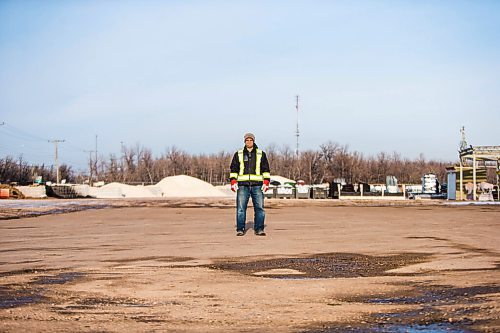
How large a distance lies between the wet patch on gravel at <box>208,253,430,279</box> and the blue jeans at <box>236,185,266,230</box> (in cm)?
321

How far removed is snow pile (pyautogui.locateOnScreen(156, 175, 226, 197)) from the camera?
242ft

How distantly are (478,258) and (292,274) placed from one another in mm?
2476

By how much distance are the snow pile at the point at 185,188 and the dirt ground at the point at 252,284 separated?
6368 cm

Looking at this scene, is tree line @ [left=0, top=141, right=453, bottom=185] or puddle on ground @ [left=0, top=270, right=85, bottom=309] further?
tree line @ [left=0, top=141, right=453, bottom=185]

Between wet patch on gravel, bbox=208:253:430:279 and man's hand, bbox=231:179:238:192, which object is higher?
man's hand, bbox=231:179:238:192

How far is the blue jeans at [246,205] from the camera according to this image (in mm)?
10938

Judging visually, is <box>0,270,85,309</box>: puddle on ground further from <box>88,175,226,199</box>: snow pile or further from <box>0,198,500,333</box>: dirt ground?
<box>88,175,226,199</box>: snow pile

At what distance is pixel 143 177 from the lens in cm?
12912

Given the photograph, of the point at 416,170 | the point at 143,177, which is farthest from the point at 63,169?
the point at 416,170

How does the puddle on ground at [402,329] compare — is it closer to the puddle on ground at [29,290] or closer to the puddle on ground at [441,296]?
the puddle on ground at [441,296]

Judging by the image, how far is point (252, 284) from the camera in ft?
17.7

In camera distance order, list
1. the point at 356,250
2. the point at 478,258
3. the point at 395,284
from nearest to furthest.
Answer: the point at 395,284 → the point at 478,258 → the point at 356,250

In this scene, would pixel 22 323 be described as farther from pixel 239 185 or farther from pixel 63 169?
pixel 63 169

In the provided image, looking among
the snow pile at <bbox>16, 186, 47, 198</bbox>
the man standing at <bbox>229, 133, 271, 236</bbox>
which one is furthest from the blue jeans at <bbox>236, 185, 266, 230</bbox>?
the snow pile at <bbox>16, 186, 47, 198</bbox>
